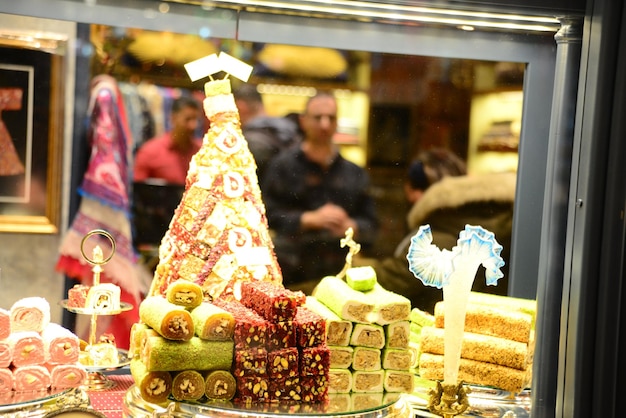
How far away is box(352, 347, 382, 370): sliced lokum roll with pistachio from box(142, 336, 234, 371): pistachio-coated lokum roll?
0.33 meters

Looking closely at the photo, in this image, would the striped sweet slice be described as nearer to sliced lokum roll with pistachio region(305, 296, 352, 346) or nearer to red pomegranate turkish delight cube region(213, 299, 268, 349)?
red pomegranate turkish delight cube region(213, 299, 268, 349)

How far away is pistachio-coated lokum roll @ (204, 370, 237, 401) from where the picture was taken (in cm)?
171

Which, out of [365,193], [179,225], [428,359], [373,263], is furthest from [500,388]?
[179,225]

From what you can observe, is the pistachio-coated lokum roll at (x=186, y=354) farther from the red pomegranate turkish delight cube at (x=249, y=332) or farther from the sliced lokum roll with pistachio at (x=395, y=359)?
the sliced lokum roll with pistachio at (x=395, y=359)

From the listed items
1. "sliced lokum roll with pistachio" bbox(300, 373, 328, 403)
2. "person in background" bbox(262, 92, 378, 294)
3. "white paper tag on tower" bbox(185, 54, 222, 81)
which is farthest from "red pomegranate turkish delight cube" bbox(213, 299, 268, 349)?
"white paper tag on tower" bbox(185, 54, 222, 81)

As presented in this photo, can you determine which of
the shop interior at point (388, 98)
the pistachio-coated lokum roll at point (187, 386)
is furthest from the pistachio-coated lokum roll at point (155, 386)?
the shop interior at point (388, 98)

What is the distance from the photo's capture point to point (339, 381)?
1.88 meters

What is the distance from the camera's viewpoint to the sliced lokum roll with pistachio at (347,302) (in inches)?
75.9

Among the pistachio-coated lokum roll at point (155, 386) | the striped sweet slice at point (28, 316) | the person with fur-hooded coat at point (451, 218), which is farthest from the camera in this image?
the person with fur-hooded coat at point (451, 218)

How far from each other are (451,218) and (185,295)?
83 cm

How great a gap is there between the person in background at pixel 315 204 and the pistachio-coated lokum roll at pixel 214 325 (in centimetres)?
47

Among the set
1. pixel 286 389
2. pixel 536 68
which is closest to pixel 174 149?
pixel 286 389

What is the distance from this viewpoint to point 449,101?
2.22 metres

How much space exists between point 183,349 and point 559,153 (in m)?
0.89
